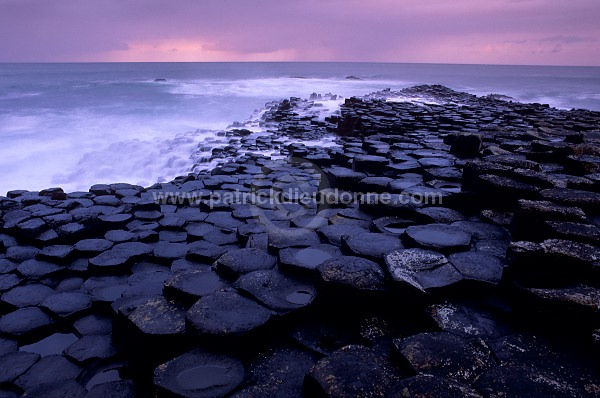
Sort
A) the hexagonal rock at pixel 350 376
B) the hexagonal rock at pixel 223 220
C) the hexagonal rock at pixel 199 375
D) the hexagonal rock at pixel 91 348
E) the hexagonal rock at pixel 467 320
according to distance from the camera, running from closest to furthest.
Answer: the hexagonal rock at pixel 350 376 → the hexagonal rock at pixel 199 375 → the hexagonal rock at pixel 467 320 → the hexagonal rock at pixel 91 348 → the hexagonal rock at pixel 223 220

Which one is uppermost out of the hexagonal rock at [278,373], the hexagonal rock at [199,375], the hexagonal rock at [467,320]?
the hexagonal rock at [467,320]

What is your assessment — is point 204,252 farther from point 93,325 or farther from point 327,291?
point 327,291

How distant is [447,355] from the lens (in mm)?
1515

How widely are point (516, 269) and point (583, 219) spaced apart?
2.68ft

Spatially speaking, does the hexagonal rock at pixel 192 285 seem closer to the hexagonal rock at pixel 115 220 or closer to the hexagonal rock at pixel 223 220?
the hexagonal rock at pixel 223 220

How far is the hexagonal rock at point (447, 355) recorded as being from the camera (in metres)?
1.45

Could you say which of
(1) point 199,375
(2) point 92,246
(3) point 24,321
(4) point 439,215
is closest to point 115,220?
(2) point 92,246

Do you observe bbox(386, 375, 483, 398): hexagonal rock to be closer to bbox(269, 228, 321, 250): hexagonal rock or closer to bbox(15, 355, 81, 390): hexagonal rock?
bbox(269, 228, 321, 250): hexagonal rock

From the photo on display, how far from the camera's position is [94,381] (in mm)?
2051

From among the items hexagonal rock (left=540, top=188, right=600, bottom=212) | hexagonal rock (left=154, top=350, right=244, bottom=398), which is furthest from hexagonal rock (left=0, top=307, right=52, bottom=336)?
hexagonal rock (left=540, top=188, right=600, bottom=212)

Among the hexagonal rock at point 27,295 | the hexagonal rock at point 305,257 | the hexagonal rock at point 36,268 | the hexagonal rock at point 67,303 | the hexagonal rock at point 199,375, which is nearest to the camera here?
the hexagonal rock at point 199,375

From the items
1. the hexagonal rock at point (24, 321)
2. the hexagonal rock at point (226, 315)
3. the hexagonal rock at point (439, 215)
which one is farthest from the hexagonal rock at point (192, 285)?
the hexagonal rock at point (439, 215)

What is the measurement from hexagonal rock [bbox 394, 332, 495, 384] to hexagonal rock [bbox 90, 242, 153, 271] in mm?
2364

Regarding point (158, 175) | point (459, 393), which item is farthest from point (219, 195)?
point (459, 393)
